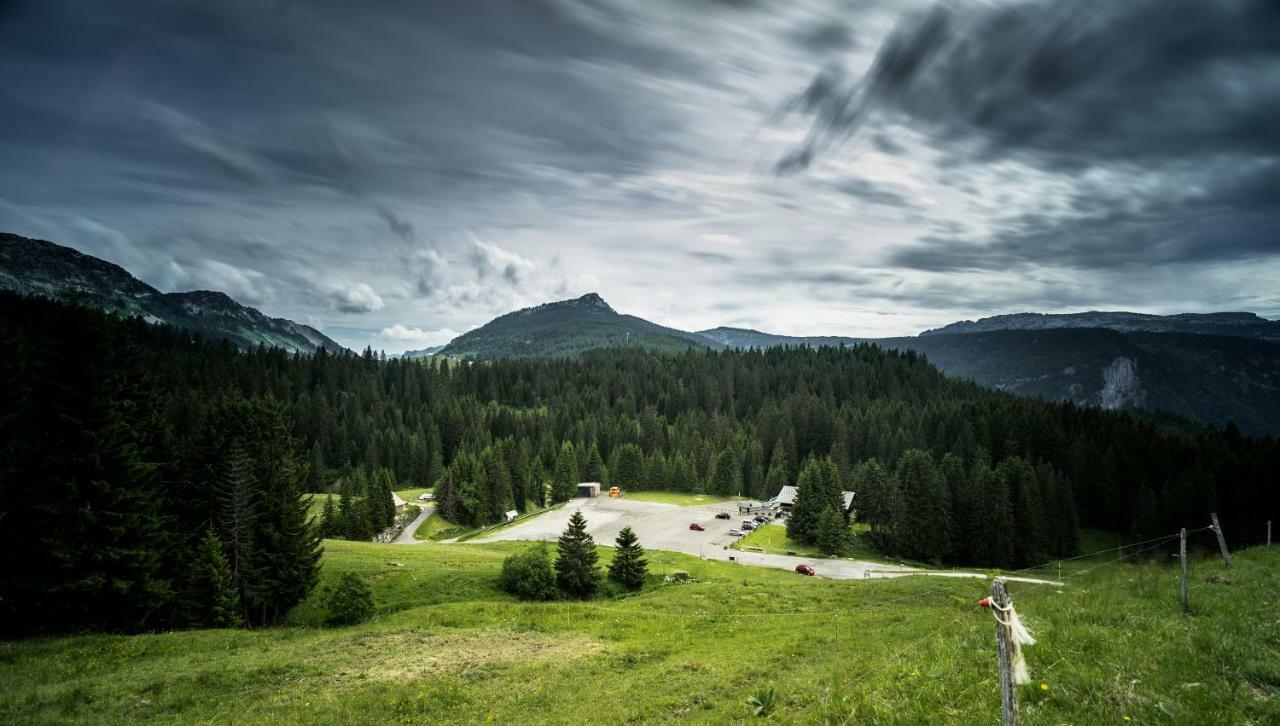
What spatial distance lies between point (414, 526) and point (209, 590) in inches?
2568

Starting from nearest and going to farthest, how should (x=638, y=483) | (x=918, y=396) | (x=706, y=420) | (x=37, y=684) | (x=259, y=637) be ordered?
(x=37, y=684) < (x=259, y=637) < (x=638, y=483) < (x=706, y=420) < (x=918, y=396)

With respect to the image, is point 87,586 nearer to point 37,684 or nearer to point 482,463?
point 37,684

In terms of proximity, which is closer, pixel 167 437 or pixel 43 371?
pixel 43 371

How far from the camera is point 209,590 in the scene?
29.7m

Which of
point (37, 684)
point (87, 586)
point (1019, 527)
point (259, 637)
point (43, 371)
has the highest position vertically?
point (43, 371)

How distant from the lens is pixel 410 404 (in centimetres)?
16588

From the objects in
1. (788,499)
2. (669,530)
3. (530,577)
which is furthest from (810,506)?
(530,577)

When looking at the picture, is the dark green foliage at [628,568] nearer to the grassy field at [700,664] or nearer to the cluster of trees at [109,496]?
the grassy field at [700,664]

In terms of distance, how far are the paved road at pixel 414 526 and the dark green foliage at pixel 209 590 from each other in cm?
5308

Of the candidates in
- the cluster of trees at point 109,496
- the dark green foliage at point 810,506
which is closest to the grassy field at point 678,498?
the dark green foliage at point 810,506

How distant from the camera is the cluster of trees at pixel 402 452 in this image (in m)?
23.9

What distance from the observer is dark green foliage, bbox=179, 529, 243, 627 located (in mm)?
29109

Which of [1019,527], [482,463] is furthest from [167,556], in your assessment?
[1019,527]

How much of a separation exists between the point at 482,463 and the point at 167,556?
74.8m
